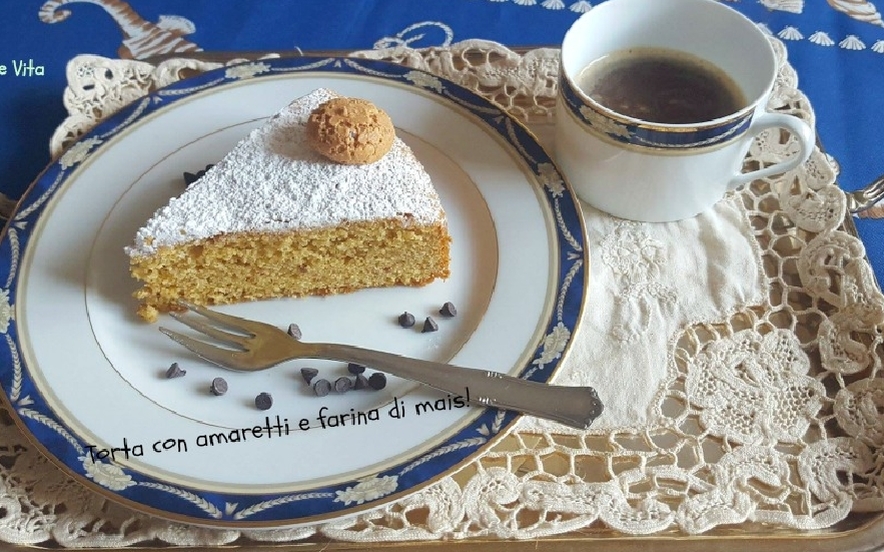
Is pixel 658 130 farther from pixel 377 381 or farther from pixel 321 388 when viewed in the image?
pixel 321 388

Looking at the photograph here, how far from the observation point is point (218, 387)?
164cm

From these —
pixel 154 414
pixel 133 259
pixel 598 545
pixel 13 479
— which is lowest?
pixel 598 545

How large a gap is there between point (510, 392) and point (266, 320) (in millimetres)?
655

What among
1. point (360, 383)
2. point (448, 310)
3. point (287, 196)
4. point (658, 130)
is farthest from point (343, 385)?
point (658, 130)

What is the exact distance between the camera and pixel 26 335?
5.50ft

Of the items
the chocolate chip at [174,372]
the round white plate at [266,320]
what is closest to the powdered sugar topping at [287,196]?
the round white plate at [266,320]

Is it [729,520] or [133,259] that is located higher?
[133,259]

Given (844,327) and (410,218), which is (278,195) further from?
(844,327)

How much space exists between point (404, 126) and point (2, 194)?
1111mm

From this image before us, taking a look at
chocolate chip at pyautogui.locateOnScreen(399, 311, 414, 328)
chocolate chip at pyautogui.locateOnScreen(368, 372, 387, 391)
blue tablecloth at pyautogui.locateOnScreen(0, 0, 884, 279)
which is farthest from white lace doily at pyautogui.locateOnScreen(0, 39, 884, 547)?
blue tablecloth at pyautogui.locateOnScreen(0, 0, 884, 279)

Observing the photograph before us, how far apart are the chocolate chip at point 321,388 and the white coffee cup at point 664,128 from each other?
0.83m

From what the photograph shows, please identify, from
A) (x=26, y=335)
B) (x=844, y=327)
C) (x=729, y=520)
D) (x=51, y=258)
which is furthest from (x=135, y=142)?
(x=844, y=327)

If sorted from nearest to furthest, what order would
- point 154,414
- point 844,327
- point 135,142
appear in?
point 154,414
point 844,327
point 135,142

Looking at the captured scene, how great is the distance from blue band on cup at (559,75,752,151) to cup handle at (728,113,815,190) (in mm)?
51
